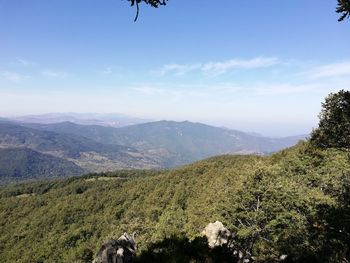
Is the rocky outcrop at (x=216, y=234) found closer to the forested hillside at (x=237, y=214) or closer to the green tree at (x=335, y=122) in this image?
the forested hillside at (x=237, y=214)

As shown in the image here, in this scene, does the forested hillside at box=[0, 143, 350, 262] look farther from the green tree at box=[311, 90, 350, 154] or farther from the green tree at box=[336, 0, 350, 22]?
the green tree at box=[336, 0, 350, 22]

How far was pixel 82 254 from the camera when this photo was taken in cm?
9462

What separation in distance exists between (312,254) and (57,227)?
13144cm

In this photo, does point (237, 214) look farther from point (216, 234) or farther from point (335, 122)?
point (335, 122)

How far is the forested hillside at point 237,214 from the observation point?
26.5 m

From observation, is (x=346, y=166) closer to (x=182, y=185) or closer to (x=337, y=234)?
(x=337, y=234)

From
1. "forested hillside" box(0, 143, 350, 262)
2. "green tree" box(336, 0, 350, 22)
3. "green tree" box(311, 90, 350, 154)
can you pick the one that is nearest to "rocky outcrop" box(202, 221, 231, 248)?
"forested hillside" box(0, 143, 350, 262)

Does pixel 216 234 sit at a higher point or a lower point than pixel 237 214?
lower

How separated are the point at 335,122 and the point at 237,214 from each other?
17.7 m

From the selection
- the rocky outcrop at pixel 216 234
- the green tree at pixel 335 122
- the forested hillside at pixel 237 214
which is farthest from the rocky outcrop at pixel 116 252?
the green tree at pixel 335 122

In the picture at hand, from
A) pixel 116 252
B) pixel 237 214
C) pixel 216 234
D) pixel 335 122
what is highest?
pixel 335 122

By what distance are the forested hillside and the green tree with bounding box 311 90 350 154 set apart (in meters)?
4.80

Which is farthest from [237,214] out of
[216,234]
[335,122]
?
[335,122]

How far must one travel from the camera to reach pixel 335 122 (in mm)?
16281
